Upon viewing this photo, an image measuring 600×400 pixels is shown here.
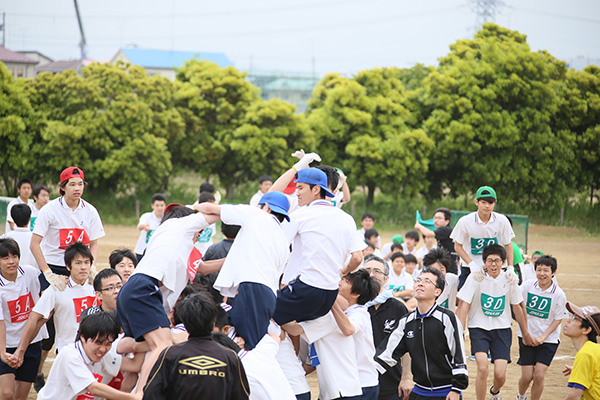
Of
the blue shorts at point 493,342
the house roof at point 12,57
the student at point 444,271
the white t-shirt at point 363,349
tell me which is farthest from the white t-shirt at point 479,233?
the house roof at point 12,57

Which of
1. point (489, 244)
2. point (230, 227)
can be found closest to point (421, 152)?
point (489, 244)

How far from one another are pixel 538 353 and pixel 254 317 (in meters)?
4.87

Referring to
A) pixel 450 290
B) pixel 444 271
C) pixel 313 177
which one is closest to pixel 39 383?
pixel 313 177

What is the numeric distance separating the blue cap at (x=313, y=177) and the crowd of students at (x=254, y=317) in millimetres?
12

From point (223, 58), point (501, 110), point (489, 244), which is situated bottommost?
point (489, 244)

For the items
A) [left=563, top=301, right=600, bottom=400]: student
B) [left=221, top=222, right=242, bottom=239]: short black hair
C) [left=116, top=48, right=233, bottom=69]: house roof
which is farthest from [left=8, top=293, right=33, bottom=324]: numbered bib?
[left=116, top=48, right=233, bottom=69]: house roof

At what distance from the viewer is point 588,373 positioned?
5.34 m

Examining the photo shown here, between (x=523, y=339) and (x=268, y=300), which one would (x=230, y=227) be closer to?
(x=268, y=300)

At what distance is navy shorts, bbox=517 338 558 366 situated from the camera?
8.11 m

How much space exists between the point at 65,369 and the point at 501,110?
2692 cm

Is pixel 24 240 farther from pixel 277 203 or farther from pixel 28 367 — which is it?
pixel 277 203

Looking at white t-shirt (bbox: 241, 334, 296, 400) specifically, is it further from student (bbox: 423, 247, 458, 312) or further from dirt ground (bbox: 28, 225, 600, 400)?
student (bbox: 423, 247, 458, 312)

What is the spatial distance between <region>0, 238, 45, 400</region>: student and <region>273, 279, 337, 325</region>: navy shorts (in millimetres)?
3018

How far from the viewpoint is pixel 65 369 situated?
468 centimetres
